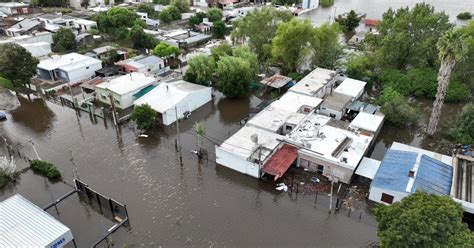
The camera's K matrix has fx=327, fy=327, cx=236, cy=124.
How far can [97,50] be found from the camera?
1978 inches

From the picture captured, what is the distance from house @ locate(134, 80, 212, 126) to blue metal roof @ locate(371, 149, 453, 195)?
1982 centimetres

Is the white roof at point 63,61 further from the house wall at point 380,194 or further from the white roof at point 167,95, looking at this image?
the house wall at point 380,194

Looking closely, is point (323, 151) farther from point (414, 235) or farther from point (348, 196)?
point (414, 235)

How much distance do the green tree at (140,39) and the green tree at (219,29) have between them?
11.4 metres

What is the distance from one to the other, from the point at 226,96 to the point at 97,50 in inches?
953

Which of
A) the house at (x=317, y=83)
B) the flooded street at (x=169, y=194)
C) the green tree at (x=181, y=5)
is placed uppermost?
the green tree at (x=181, y=5)

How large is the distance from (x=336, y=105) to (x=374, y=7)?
64.9 metres

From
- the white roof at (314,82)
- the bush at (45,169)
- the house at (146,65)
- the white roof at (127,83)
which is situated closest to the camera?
the bush at (45,169)

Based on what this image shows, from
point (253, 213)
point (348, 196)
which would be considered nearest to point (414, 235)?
point (348, 196)

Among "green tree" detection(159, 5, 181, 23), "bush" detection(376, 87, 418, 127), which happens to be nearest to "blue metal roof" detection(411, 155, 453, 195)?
"bush" detection(376, 87, 418, 127)

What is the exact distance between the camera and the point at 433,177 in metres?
23.3

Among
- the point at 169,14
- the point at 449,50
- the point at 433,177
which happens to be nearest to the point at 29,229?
the point at 433,177

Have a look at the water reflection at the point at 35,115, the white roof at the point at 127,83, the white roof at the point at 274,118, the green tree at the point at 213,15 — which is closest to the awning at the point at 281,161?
the white roof at the point at 274,118

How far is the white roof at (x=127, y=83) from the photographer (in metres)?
36.5
